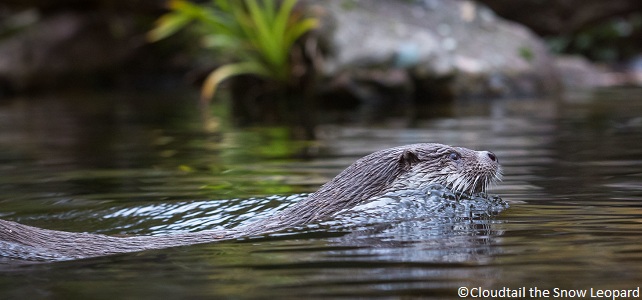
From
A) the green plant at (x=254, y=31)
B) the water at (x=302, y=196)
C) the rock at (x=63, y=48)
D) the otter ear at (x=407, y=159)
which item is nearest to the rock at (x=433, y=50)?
the green plant at (x=254, y=31)

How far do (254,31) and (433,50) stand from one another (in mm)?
2635

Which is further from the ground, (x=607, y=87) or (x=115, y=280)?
(x=607, y=87)

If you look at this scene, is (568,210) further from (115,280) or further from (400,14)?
(400,14)

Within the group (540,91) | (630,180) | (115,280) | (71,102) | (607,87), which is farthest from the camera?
(71,102)

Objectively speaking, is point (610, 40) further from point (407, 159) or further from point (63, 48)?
point (407, 159)

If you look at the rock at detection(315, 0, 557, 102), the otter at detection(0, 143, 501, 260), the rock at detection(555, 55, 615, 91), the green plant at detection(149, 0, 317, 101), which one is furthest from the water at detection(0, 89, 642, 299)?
the rock at detection(555, 55, 615, 91)

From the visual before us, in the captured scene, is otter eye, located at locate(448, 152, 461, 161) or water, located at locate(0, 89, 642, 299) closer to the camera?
water, located at locate(0, 89, 642, 299)

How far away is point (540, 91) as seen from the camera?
39.2ft

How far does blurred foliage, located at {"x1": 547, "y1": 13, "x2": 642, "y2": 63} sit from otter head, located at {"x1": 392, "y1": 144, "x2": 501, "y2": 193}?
13118 mm

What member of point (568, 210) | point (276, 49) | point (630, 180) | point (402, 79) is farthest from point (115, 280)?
point (276, 49)

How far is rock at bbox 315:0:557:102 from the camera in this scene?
1116 cm

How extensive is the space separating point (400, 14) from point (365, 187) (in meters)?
8.40

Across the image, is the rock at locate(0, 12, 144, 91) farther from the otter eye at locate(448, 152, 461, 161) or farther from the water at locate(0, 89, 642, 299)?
the otter eye at locate(448, 152, 461, 161)

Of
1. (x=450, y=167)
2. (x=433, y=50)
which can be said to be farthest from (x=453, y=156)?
(x=433, y=50)
